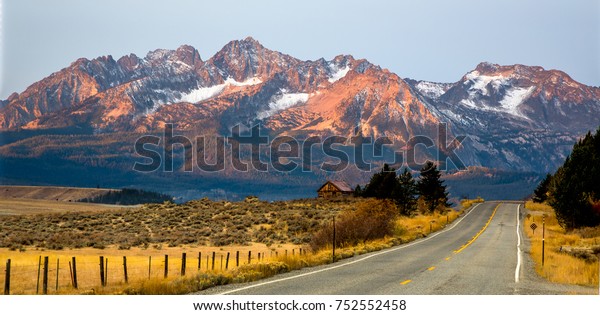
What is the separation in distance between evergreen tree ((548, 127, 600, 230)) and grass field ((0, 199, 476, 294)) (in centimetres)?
1318

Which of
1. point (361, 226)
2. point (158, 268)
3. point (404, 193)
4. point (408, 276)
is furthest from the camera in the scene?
point (404, 193)

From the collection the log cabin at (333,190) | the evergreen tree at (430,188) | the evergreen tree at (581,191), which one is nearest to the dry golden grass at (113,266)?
the evergreen tree at (581,191)

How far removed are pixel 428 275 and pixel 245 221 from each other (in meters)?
54.5

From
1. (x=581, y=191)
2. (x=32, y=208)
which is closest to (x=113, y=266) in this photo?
(x=581, y=191)

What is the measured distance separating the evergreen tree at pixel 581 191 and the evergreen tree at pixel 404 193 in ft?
96.9

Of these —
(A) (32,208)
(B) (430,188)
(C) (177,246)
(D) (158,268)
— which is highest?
(B) (430,188)

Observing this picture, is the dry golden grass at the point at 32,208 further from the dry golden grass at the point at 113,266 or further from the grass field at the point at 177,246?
the dry golden grass at the point at 113,266

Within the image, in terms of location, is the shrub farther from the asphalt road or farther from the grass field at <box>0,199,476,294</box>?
the asphalt road

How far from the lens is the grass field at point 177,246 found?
24.2 m

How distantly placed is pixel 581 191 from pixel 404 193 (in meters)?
34.2

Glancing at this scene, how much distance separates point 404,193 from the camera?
3652 inches

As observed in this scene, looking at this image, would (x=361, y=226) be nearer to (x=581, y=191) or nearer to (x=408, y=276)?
(x=408, y=276)

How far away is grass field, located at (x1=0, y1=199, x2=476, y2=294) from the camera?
2422 cm
